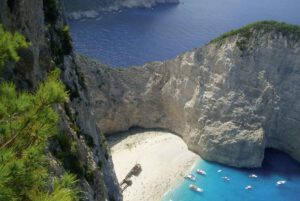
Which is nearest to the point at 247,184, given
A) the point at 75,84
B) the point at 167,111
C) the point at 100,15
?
the point at 167,111

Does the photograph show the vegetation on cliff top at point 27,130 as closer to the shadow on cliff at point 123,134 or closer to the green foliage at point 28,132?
the green foliage at point 28,132

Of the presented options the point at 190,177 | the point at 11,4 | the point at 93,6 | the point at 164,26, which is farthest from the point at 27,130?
the point at 93,6

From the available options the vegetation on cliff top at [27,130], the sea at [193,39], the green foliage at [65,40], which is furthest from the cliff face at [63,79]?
the sea at [193,39]

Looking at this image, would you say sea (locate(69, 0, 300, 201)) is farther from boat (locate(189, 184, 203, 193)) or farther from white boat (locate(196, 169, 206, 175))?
white boat (locate(196, 169, 206, 175))

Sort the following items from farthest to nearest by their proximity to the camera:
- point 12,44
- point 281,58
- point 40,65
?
point 281,58 → point 40,65 → point 12,44

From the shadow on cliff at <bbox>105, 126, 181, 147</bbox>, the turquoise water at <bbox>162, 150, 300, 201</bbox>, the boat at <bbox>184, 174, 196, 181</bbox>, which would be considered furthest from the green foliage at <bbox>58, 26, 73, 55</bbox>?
the shadow on cliff at <bbox>105, 126, 181, 147</bbox>

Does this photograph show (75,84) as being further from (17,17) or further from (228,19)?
(228,19)

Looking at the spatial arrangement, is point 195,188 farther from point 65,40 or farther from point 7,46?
point 7,46
